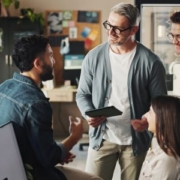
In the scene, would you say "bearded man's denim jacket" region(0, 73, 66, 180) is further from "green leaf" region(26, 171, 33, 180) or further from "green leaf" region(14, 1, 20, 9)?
"green leaf" region(14, 1, 20, 9)

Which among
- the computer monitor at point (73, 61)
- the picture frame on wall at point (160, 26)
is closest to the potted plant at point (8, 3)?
the computer monitor at point (73, 61)

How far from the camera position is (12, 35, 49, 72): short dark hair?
1.97 m

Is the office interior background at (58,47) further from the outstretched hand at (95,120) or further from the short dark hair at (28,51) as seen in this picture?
the short dark hair at (28,51)

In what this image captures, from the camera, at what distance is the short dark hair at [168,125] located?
179 centimetres

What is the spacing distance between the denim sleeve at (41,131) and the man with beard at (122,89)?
0.47 m

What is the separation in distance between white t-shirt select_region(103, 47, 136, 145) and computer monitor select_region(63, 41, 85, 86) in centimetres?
319

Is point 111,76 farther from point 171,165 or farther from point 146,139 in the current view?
point 171,165

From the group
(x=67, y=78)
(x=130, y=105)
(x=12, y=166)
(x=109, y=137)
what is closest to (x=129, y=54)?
(x=130, y=105)

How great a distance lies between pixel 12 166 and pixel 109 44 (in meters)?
0.97

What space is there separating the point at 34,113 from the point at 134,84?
72 cm

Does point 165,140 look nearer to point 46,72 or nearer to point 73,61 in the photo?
point 46,72

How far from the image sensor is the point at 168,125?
1807 millimetres

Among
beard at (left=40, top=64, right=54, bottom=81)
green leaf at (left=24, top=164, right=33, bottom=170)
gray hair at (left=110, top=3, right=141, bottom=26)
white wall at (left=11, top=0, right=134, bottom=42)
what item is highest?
white wall at (left=11, top=0, right=134, bottom=42)

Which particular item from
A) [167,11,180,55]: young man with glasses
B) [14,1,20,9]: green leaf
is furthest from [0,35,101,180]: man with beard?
[14,1,20,9]: green leaf
